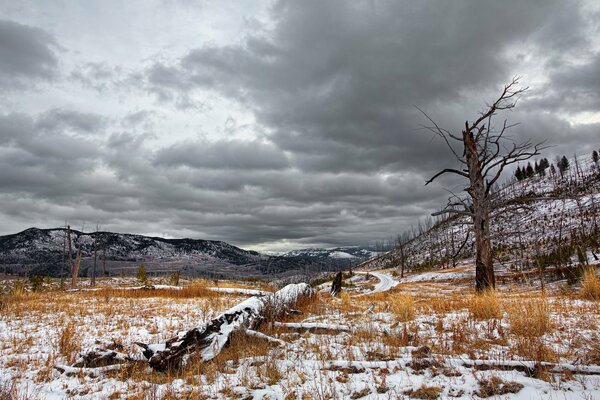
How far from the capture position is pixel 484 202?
45.7ft

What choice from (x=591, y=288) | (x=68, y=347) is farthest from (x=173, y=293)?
(x=591, y=288)

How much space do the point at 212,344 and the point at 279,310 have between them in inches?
129

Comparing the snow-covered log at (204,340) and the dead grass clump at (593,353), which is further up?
the snow-covered log at (204,340)

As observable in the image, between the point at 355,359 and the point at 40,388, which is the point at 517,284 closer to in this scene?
the point at 355,359

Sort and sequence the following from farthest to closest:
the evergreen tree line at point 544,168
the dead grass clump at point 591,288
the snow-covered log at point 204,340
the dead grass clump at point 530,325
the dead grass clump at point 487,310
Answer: the evergreen tree line at point 544,168 < the dead grass clump at point 591,288 < the dead grass clump at point 487,310 < the dead grass clump at point 530,325 < the snow-covered log at point 204,340

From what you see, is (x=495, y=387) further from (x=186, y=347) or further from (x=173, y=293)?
(x=173, y=293)

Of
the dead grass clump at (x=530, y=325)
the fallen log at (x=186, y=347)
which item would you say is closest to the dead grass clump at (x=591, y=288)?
the dead grass clump at (x=530, y=325)

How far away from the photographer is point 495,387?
13.8 ft

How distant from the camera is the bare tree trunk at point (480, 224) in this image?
13773 millimetres

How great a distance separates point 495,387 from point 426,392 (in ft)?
2.67

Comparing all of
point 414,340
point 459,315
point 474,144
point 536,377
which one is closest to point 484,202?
point 474,144

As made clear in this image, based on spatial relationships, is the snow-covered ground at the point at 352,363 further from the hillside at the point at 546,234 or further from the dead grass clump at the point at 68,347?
the hillside at the point at 546,234

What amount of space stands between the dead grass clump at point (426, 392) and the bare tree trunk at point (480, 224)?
34.3ft

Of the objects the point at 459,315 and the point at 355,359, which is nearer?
the point at 355,359
